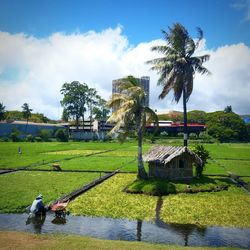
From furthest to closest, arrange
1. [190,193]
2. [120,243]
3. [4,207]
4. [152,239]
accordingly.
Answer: [190,193] < [4,207] < [152,239] < [120,243]

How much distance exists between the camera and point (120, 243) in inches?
590

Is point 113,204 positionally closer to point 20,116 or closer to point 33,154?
point 33,154

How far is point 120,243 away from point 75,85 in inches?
4109

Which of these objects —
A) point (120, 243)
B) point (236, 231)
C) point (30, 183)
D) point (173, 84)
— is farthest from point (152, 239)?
point (173, 84)

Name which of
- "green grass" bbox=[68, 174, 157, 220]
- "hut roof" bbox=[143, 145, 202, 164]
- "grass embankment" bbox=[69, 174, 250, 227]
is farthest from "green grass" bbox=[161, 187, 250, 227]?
"hut roof" bbox=[143, 145, 202, 164]

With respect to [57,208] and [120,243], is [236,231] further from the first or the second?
[57,208]

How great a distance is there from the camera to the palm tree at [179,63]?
3519 cm

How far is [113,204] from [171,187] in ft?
21.6

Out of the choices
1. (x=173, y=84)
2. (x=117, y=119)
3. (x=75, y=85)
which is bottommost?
(x=117, y=119)

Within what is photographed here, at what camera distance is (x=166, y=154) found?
30.8 meters

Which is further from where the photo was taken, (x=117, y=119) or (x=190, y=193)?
(x=117, y=119)

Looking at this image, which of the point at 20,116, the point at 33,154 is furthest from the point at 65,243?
the point at 20,116

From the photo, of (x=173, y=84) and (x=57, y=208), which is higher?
(x=173, y=84)

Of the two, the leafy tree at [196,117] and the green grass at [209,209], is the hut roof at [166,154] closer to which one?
the green grass at [209,209]
